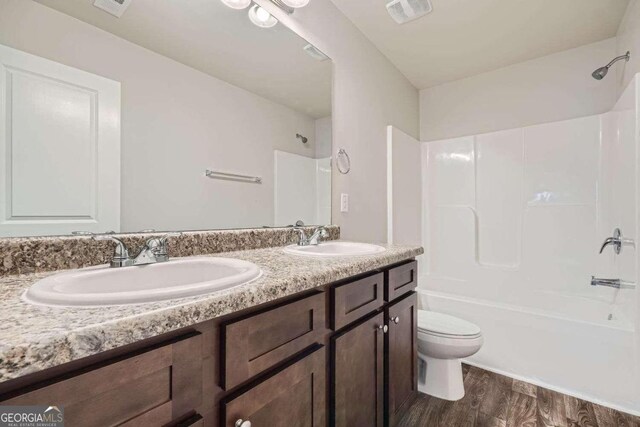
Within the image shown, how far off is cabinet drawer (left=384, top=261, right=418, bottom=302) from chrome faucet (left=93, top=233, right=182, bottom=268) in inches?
33.0

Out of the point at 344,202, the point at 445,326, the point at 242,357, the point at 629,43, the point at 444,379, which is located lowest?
the point at 444,379

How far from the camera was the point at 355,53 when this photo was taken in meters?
1.96

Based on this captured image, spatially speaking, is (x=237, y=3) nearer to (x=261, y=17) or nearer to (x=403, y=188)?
(x=261, y=17)

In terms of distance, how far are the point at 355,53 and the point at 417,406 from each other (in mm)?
2212

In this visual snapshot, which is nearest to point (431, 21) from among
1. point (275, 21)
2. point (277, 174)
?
point (275, 21)

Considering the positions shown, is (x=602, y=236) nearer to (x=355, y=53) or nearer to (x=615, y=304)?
(x=615, y=304)

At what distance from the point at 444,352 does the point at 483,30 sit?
2.10 metres

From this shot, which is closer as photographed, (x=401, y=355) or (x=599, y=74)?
(x=401, y=355)

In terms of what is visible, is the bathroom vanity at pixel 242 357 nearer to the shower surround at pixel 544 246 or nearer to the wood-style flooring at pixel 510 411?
the wood-style flooring at pixel 510 411

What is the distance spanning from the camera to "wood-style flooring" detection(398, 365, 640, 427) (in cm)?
149

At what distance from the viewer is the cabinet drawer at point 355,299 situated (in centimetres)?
91

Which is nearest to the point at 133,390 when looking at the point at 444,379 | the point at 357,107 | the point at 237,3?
the point at 237,3

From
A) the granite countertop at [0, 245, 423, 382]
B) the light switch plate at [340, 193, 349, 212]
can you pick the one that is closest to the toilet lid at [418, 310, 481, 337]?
the light switch plate at [340, 193, 349, 212]

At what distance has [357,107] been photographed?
1936 mm
